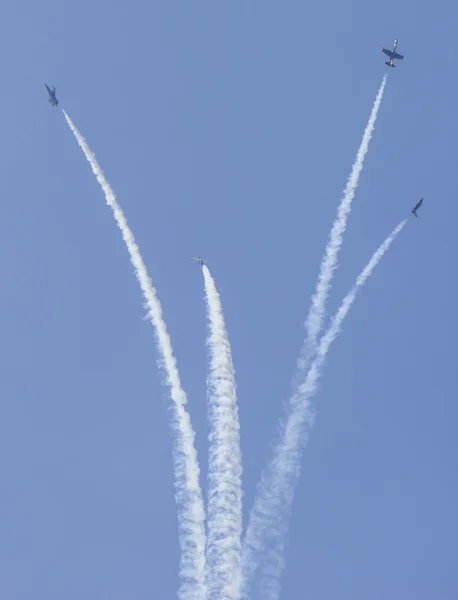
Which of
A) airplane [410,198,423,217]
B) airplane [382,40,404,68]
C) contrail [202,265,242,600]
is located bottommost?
contrail [202,265,242,600]

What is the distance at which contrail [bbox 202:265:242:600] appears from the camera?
98062mm

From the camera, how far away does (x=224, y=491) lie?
327ft

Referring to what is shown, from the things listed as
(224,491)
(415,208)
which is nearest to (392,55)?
(415,208)

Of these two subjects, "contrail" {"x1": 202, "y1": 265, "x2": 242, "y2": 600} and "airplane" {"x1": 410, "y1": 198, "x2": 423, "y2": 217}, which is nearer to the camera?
"contrail" {"x1": 202, "y1": 265, "x2": 242, "y2": 600}

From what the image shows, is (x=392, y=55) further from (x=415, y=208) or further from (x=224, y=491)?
(x=224, y=491)

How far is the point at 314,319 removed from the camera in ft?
360

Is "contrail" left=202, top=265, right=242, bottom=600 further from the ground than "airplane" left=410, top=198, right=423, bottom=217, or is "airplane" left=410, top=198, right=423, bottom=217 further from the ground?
"airplane" left=410, top=198, right=423, bottom=217

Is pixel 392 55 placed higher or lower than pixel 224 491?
higher

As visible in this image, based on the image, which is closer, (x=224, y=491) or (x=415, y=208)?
(x=224, y=491)

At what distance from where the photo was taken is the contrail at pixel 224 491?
9806 centimetres

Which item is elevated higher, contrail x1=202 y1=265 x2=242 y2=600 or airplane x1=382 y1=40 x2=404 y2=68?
airplane x1=382 y1=40 x2=404 y2=68

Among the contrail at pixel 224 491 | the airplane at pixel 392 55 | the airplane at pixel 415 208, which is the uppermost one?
the airplane at pixel 392 55

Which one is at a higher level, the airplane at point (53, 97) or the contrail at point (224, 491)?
the airplane at point (53, 97)

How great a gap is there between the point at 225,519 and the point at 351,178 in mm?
36164
